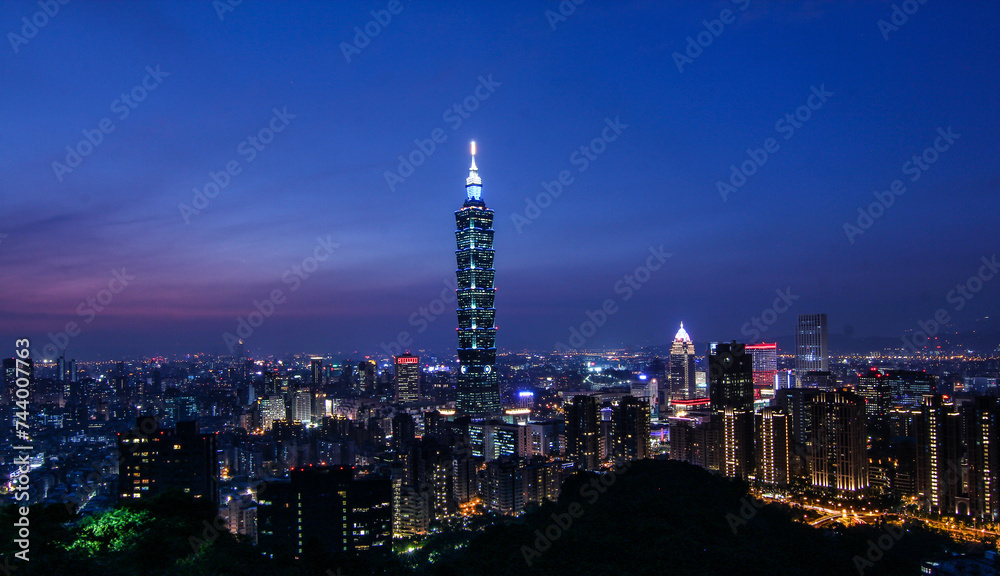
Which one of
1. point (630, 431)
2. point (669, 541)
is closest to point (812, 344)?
point (630, 431)

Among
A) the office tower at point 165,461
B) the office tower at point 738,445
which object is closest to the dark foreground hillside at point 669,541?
the office tower at point 165,461

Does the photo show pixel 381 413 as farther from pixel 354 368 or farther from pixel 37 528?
pixel 37 528

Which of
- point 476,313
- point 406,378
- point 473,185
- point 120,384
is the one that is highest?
point 473,185

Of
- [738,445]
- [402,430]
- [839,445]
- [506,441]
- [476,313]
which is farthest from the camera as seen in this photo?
[476,313]

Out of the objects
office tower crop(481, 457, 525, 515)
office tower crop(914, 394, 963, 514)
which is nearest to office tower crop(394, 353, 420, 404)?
office tower crop(481, 457, 525, 515)

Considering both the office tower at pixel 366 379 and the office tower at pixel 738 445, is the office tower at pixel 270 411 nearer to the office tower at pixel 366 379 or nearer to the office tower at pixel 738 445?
the office tower at pixel 366 379

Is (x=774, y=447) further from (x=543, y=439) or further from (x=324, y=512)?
(x=324, y=512)

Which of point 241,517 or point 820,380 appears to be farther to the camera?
point 820,380
